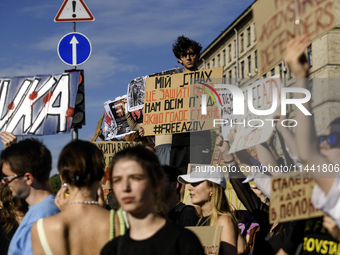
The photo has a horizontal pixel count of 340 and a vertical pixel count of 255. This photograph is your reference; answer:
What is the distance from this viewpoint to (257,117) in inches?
186

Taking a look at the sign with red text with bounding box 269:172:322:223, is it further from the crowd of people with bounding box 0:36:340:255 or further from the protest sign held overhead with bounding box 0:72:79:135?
the protest sign held overhead with bounding box 0:72:79:135

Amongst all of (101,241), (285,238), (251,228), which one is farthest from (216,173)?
(101,241)

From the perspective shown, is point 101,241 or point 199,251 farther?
point 101,241

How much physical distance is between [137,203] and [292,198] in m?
0.81

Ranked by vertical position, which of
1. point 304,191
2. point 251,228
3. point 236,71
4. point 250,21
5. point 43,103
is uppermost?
point 250,21

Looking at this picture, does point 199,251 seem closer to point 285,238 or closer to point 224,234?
point 285,238

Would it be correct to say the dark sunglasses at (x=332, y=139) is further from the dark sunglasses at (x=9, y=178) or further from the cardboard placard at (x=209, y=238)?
the dark sunglasses at (x=9, y=178)

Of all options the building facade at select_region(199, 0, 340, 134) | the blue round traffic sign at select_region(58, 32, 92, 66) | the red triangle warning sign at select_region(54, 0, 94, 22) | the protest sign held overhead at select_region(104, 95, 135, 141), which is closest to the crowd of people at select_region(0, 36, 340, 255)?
the blue round traffic sign at select_region(58, 32, 92, 66)

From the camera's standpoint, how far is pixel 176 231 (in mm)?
3004

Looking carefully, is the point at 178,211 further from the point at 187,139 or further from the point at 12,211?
the point at 187,139

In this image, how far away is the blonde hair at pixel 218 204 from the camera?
15.8 ft

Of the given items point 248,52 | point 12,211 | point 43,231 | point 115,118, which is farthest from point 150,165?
point 248,52

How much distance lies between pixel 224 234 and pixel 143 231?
1649 millimetres

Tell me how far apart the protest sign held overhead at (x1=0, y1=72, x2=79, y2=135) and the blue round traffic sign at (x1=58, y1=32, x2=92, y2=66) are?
1.22 meters
